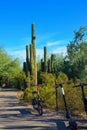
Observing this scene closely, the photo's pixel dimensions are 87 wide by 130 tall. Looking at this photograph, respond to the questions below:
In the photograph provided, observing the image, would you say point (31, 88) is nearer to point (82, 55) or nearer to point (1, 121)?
point (82, 55)

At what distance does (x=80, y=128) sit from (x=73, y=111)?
5.62 m

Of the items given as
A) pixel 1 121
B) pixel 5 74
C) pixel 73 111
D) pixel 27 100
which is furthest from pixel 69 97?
pixel 5 74

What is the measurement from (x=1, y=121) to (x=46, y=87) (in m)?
7.70

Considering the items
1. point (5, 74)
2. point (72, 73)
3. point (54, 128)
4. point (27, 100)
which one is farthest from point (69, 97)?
point (5, 74)

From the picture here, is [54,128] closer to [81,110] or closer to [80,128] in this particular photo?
[80,128]

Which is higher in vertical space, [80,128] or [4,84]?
[4,84]

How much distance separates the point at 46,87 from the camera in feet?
72.7

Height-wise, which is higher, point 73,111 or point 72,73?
point 72,73

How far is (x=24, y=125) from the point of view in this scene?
13203 millimetres

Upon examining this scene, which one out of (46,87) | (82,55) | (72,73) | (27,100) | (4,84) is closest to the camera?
(46,87)

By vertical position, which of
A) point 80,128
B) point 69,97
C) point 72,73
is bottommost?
point 80,128

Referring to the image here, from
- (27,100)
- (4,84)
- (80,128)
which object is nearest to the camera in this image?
(80,128)

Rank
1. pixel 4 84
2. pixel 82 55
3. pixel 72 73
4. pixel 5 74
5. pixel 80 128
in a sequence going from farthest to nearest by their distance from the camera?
pixel 4 84, pixel 5 74, pixel 72 73, pixel 82 55, pixel 80 128

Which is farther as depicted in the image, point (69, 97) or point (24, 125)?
point (69, 97)
